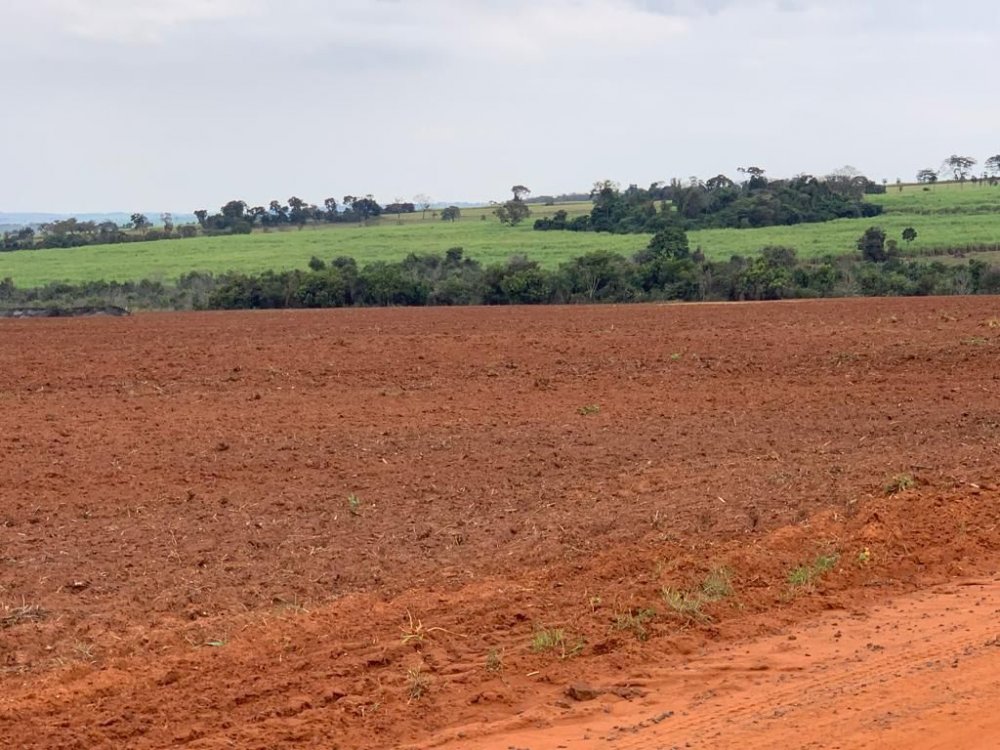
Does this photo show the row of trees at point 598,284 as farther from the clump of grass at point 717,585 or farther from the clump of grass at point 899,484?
the clump of grass at point 717,585

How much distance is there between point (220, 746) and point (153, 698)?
828 millimetres

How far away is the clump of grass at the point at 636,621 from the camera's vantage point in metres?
7.17

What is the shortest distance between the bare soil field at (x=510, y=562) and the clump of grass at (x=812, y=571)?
1.5 inches

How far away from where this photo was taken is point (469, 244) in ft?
260

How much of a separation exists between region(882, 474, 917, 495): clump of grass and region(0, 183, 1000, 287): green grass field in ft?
161

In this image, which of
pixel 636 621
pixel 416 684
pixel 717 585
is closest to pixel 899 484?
pixel 717 585

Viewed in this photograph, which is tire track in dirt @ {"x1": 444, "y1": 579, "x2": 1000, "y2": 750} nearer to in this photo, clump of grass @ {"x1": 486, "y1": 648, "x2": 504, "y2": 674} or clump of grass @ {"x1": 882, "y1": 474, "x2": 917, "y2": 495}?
clump of grass @ {"x1": 486, "y1": 648, "x2": 504, "y2": 674}

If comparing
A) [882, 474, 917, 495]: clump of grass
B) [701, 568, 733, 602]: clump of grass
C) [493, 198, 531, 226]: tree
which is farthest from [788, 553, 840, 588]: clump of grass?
[493, 198, 531, 226]: tree

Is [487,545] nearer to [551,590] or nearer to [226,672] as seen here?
[551,590]

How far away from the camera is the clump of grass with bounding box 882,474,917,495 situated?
10.2 m

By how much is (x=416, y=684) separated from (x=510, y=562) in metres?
2.48

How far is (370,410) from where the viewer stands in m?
16.1

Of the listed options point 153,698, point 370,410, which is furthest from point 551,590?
point 370,410

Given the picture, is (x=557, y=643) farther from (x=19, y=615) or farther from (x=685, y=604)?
(x=19, y=615)
